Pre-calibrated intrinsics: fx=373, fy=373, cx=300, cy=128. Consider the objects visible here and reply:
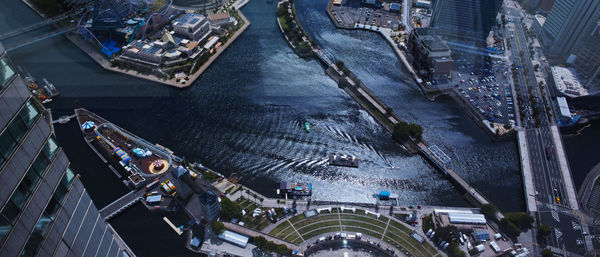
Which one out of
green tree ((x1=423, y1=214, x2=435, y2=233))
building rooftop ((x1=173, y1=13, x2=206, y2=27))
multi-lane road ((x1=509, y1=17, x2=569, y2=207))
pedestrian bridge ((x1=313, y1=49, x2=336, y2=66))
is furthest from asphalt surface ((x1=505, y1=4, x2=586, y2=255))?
building rooftop ((x1=173, y1=13, x2=206, y2=27))

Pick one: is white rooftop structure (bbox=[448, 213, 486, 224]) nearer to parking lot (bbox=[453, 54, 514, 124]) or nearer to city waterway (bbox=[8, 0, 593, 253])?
city waterway (bbox=[8, 0, 593, 253])

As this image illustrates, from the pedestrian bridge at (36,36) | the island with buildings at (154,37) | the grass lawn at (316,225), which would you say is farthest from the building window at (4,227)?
the pedestrian bridge at (36,36)

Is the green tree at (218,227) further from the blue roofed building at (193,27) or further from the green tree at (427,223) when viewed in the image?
the blue roofed building at (193,27)

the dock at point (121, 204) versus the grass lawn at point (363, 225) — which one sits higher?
the dock at point (121, 204)

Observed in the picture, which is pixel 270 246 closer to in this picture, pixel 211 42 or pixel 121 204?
pixel 121 204

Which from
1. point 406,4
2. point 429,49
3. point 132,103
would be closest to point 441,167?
point 429,49
